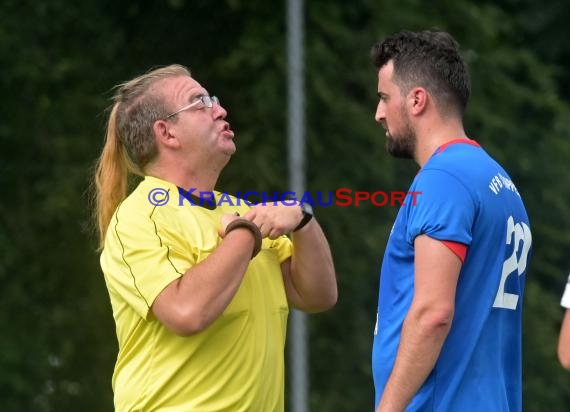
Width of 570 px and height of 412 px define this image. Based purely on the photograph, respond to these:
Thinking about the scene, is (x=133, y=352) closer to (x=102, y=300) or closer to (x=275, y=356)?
(x=275, y=356)

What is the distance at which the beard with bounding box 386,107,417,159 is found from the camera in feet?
8.34

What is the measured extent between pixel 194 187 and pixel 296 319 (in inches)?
103

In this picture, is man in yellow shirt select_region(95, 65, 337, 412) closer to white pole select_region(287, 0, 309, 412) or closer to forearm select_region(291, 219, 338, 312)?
forearm select_region(291, 219, 338, 312)

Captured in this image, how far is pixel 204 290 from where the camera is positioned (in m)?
2.38

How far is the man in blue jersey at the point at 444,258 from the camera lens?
7.56 ft

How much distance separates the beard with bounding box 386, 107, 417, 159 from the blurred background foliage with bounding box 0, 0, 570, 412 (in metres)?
3.17

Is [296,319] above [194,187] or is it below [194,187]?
below

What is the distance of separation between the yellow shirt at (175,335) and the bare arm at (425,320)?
390mm

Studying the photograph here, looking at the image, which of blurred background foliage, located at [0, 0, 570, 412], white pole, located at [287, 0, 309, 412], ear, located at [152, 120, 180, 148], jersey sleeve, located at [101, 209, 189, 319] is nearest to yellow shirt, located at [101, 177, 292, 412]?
jersey sleeve, located at [101, 209, 189, 319]

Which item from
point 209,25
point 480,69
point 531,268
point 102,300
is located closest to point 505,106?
point 480,69

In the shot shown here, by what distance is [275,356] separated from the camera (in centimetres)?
263

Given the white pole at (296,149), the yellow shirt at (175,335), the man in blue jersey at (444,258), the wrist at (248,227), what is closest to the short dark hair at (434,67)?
the man in blue jersey at (444,258)

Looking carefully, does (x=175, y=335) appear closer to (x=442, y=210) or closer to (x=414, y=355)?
(x=414, y=355)

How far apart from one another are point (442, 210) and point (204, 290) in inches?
21.8
